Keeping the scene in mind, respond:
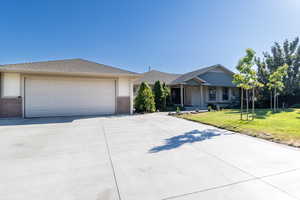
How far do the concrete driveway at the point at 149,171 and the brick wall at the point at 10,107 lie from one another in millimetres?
6777

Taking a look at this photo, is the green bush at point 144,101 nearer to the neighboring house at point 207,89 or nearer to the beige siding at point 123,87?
the beige siding at point 123,87

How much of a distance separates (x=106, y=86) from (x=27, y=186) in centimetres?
969

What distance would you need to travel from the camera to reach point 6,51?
12961mm

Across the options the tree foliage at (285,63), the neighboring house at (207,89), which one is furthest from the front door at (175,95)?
the tree foliage at (285,63)

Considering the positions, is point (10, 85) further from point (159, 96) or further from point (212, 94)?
point (212, 94)

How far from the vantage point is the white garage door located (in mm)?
9945

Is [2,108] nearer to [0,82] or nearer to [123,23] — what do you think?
[0,82]

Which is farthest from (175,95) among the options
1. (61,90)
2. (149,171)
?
(149,171)

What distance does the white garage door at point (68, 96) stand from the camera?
995 centimetres

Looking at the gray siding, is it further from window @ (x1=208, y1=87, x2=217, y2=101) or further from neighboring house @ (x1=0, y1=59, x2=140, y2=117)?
neighboring house @ (x1=0, y1=59, x2=140, y2=117)

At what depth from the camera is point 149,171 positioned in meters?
2.69

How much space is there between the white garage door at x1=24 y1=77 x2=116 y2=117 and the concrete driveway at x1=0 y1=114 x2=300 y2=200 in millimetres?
6490

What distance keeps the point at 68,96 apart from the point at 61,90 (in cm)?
64

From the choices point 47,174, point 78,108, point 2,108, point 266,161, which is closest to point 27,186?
point 47,174
